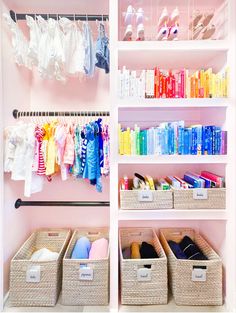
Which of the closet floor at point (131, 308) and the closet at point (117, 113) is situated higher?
the closet at point (117, 113)

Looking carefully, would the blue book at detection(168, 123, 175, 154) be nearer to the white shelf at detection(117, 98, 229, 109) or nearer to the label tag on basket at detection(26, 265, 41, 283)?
the white shelf at detection(117, 98, 229, 109)

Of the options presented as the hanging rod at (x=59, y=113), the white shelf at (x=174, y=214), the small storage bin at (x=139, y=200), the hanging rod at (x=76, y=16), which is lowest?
the white shelf at (x=174, y=214)

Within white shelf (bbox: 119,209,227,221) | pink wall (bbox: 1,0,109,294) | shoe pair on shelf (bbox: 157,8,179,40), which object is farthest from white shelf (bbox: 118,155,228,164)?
shoe pair on shelf (bbox: 157,8,179,40)

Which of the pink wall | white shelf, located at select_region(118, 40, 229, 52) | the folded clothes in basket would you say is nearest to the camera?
white shelf, located at select_region(118, 40, 229, 52)

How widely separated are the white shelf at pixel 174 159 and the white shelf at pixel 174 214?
33cm

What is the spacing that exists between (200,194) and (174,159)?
30cm

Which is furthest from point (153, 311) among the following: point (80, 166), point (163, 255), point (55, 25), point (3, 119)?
point (55, 25)

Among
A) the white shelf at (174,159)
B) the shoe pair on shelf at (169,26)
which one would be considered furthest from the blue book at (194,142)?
the shoe pair on shelf at (169,26)

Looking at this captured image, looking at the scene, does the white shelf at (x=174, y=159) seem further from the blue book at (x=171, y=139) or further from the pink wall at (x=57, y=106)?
the pink wall at (x=57, y=106)

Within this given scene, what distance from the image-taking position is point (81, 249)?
1.80 metres

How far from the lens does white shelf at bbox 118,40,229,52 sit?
151cm

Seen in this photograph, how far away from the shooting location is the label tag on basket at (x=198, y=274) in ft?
5.12

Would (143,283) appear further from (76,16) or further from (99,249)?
(76,16)

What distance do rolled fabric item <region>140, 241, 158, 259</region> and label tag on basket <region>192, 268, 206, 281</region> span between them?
0.30 metres
